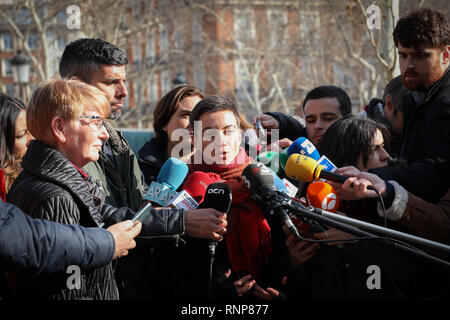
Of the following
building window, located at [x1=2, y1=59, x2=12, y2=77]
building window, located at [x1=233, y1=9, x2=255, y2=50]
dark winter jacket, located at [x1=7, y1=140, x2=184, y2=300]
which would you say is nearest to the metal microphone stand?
dark winter jacket, located at [x1=7, y1=140, x2=184, y2=300]

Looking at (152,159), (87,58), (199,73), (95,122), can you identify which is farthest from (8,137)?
(199,73)

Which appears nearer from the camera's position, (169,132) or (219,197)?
(219,197)

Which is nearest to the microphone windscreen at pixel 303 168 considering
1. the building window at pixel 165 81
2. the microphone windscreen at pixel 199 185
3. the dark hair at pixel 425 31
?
the microphone windscreen at pixel 199 185

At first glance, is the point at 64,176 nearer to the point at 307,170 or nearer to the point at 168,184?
the point at 168,184

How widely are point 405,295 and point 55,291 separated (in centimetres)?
188

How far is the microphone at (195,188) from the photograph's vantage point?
3373 mm

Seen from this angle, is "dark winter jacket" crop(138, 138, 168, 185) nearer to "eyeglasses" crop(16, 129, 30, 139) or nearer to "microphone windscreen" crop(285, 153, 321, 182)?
"eyeglasses" crop(16, 129, 30, 139)

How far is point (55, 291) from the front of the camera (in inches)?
111

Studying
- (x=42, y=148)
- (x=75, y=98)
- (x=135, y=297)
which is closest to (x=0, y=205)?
(x=42, y=148)

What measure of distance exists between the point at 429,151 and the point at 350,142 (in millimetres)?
468

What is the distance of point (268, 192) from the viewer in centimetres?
285

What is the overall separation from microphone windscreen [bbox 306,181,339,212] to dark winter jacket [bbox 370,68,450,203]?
38cm

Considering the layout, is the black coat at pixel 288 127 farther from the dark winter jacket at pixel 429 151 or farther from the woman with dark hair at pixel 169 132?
the dark winter jacket at pixel 429 151

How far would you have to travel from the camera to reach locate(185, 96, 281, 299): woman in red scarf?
10.9ft
